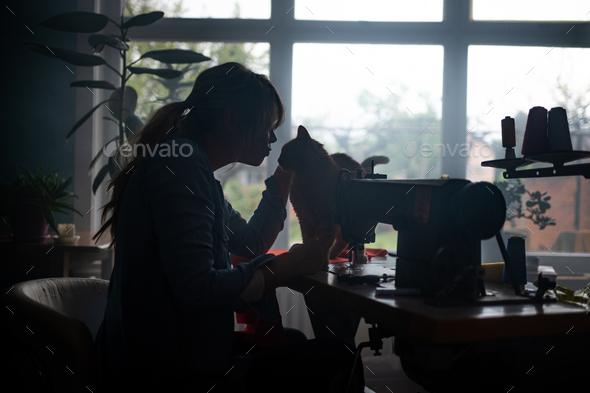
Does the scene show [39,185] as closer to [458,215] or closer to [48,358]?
[48,358]

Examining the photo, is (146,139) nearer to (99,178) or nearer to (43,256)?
(43,256)

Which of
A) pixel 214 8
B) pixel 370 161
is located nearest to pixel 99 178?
pixel 214 8

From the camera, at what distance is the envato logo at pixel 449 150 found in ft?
8.48

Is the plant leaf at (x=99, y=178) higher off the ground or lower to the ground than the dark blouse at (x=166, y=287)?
higher

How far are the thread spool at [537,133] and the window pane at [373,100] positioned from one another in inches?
51.4

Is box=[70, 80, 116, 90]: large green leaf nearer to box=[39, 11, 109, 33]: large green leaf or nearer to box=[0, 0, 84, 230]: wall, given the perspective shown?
box=[39, 11, 109, 33]: large green leaf

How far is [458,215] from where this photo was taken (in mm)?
827

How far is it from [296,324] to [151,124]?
1.72 meters

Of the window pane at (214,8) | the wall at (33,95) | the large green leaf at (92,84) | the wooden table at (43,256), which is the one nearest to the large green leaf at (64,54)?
the large green leaf at (92,84)

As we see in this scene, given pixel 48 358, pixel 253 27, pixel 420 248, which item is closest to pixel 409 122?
pixel 253 27

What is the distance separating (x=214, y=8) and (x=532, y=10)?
79.3 inches

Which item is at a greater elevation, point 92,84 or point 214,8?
point 214,8

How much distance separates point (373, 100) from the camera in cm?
257

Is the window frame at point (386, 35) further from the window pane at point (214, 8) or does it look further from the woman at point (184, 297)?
the woman at point (184, 297)
